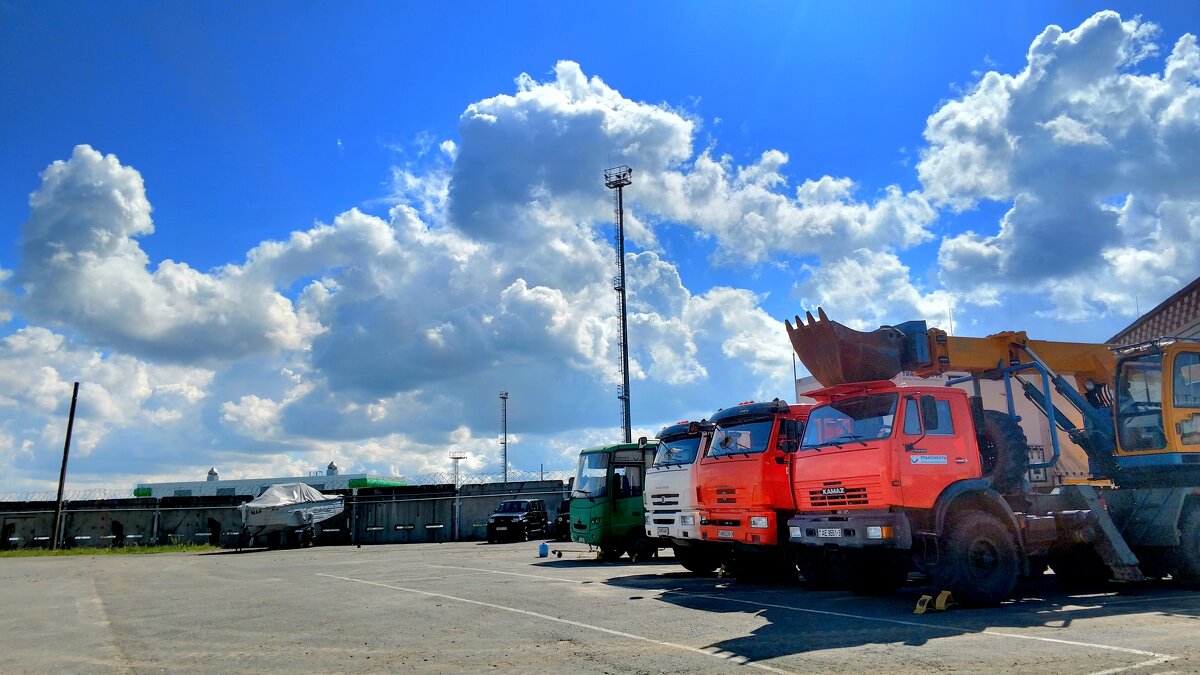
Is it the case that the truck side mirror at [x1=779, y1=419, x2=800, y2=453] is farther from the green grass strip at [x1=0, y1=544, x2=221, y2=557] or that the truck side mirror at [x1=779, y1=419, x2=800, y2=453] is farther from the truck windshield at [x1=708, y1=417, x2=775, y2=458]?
the green grass strip at [x1=0, y1=544, x2=221, y2=557]

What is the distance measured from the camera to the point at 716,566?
53.3ft

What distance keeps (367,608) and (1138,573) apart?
10.7m

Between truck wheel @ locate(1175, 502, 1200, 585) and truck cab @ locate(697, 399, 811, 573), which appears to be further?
truck cab @ locate(697, 399, 811, 573)

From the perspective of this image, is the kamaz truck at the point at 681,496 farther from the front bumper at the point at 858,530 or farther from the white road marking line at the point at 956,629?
the front bumper at the point at 858,530

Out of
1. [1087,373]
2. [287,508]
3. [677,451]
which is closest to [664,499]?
[677,451]

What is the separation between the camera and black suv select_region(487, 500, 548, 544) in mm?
32250

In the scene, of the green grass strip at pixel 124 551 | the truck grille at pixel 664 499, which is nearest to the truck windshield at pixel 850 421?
the truck grille at pixel 664 499

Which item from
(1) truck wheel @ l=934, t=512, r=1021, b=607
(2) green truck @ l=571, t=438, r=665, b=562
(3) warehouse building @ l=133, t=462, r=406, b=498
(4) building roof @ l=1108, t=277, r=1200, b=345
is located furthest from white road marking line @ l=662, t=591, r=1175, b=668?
(3) warehouse building @ l=133, t=462, r=406, b=498

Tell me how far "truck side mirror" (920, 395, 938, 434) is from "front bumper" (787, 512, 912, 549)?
4.38 feet

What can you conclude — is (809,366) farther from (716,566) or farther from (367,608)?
(367,608)

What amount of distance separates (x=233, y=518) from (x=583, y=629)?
30975mm

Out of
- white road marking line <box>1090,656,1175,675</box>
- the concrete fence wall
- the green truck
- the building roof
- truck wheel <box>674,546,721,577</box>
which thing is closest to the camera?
white road marking line <box>1090,656,1175,675</box>

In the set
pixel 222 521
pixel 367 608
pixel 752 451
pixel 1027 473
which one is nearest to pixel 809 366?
pixel 752 451

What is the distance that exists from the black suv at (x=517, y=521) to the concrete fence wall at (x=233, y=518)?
6.71ft
